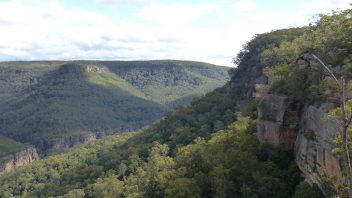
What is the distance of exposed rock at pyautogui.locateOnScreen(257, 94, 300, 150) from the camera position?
49469 millimetres

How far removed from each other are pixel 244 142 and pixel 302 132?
13.9m

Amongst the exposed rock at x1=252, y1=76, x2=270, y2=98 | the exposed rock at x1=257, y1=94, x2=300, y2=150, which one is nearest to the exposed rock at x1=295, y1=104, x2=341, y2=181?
the exposed rock at x1=257, y1=94, x2=300, y2=150

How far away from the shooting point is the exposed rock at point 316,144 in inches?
1416

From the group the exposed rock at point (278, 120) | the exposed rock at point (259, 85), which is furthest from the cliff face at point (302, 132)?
the exposed rock at point (259, 85)

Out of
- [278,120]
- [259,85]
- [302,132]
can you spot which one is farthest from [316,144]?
[259,85]

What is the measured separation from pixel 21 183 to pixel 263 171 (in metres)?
105

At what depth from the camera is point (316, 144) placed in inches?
1594

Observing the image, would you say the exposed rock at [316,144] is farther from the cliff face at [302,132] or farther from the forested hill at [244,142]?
the forested hill at [244,142]

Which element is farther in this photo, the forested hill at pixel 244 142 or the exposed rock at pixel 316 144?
the forested hill at pixel 244 142

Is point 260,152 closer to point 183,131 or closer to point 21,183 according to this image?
point 183,131

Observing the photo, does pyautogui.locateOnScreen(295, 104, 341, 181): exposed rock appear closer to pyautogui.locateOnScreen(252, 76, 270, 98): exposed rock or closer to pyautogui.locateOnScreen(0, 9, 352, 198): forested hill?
pyautogui.locateOnScreen(0, 9, 352, 198): forested hill

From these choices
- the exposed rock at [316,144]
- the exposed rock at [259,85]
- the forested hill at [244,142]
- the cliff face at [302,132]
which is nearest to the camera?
the exposed rock at [316,144]

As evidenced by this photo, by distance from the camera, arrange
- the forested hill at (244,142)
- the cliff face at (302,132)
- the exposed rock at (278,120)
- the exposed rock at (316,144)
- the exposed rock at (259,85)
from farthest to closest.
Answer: the exposed rock at (259,85), the exposed rock at (278,120), the forested hill at (244,142), the cliff face at (302,132), the exposed rock at (316,144)

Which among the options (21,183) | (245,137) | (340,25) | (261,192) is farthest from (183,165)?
(21,183)
